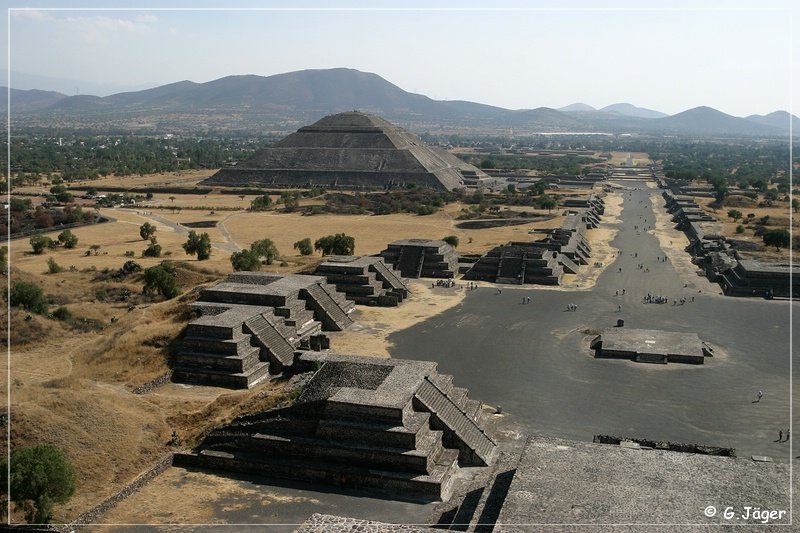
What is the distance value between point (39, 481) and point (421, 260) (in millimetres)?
35614

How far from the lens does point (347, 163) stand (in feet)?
392

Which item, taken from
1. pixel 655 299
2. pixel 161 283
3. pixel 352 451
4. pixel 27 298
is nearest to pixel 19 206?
pixel 161 283

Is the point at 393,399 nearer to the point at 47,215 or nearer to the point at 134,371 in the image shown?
the point at 134,371

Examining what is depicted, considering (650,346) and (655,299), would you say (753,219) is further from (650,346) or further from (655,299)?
(650,346)

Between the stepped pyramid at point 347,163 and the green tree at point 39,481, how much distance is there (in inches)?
3705

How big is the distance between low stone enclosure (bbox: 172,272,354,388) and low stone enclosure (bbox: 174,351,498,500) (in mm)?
5730

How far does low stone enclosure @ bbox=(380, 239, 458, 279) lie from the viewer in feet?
169

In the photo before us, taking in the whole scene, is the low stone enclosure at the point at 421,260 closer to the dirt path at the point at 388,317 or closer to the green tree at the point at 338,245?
the dirt path at the point at 388,317

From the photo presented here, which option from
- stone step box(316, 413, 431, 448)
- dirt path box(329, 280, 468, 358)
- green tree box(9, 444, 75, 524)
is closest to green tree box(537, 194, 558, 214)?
dirt path box(329, 280, 468, 358)

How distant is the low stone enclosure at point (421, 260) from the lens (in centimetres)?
5166

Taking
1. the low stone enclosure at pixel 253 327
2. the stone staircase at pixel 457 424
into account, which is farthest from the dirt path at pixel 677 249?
the stone staircase at pixel 457 424

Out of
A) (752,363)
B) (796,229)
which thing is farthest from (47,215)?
(796,229)

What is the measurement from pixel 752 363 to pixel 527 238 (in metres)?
38.3

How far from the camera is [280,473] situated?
2209 centimetres
